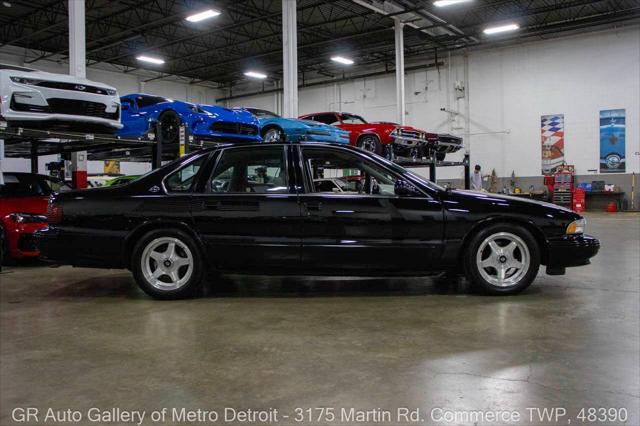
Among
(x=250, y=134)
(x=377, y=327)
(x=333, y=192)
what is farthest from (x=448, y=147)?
(x=377, y=327)

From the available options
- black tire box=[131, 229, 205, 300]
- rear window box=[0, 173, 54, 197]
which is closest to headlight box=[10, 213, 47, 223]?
rear window box=[0, 173, 54, 197]

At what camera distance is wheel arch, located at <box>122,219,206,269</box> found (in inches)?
175

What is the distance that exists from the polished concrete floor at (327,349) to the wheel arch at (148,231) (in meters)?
0.43

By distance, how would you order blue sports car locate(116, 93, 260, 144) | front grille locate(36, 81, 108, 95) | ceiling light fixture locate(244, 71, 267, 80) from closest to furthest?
front grille locate(36, 81, 108, 95)
blue sports car locate(116, 93, 260, 144)
ceiling light fixture locate(244, 71, 267, 80)

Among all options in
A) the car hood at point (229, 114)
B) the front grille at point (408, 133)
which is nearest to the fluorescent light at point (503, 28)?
the front grille at point (408, 133)

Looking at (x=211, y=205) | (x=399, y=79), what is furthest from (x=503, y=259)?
(x=399, y=79)

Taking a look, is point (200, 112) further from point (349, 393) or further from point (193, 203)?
point (349, 393)

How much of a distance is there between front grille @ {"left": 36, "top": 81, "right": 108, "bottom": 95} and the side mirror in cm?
489

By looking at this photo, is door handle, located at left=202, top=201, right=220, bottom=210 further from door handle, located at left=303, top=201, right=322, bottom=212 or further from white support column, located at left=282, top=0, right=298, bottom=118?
white support column, located at left=282, top=0, right=298, bottom=118

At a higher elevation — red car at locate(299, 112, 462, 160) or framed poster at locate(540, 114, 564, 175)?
framed poster at locate(540, 114, 564, 175)

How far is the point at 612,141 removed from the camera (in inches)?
769

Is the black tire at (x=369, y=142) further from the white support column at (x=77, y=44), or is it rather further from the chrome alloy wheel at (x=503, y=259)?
the chrome alloy wheel at (x=503, y=259)

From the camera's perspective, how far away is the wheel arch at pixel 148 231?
443cm

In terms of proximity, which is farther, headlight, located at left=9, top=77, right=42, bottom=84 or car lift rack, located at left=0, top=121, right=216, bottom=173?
car lift rack, located at left=0, top=121, right=216, bottom=173
